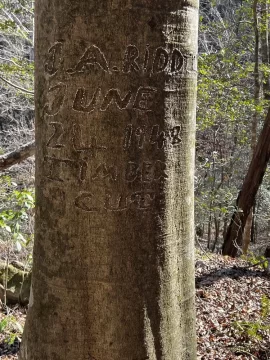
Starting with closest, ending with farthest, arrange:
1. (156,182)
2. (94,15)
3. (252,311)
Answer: (94,15)
(156,182)
(252,311)

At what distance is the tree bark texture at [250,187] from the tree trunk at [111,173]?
670 centimetres

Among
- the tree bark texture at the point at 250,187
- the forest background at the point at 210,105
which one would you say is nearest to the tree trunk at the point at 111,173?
the forest background at the point at 210,105

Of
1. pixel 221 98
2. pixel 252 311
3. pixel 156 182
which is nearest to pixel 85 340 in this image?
pixel 156 182

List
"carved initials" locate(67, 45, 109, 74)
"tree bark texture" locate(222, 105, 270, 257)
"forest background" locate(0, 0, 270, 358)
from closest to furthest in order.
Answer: "carved initials" locate(67, 45, 109, 74)
"forest background" locate(0, 0, 270, 358)
"tree bark texture" locate(222, 105, 270, 257)

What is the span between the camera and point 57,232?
1531mm

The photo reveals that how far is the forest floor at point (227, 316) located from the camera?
3252 mm

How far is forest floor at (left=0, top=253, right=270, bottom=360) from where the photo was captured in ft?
10.7

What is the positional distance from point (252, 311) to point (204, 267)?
61.0 inches

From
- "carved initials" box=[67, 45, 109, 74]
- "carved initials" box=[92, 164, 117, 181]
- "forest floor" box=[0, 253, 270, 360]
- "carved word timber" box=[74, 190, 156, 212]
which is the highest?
"carved initials" box=[67, 45, 109, 74]

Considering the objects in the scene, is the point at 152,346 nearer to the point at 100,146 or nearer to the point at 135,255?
the point at 135,255

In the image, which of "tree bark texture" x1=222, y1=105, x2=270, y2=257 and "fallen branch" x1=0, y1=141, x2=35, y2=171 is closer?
"fallen branch" x1=0, y1=141, x2=35, y2=171

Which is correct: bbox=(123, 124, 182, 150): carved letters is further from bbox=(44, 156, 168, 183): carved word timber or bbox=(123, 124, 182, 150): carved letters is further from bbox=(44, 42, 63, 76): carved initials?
bbox=(44, 42, 63, 76): carved initials

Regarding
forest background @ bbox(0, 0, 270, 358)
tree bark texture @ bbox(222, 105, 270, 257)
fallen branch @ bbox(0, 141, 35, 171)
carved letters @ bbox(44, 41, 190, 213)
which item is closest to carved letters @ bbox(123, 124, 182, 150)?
carved letters @ bbox(44, 41, 190, 213)

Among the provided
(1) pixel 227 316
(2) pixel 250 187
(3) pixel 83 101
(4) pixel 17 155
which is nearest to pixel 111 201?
(3) pixel 83 101
